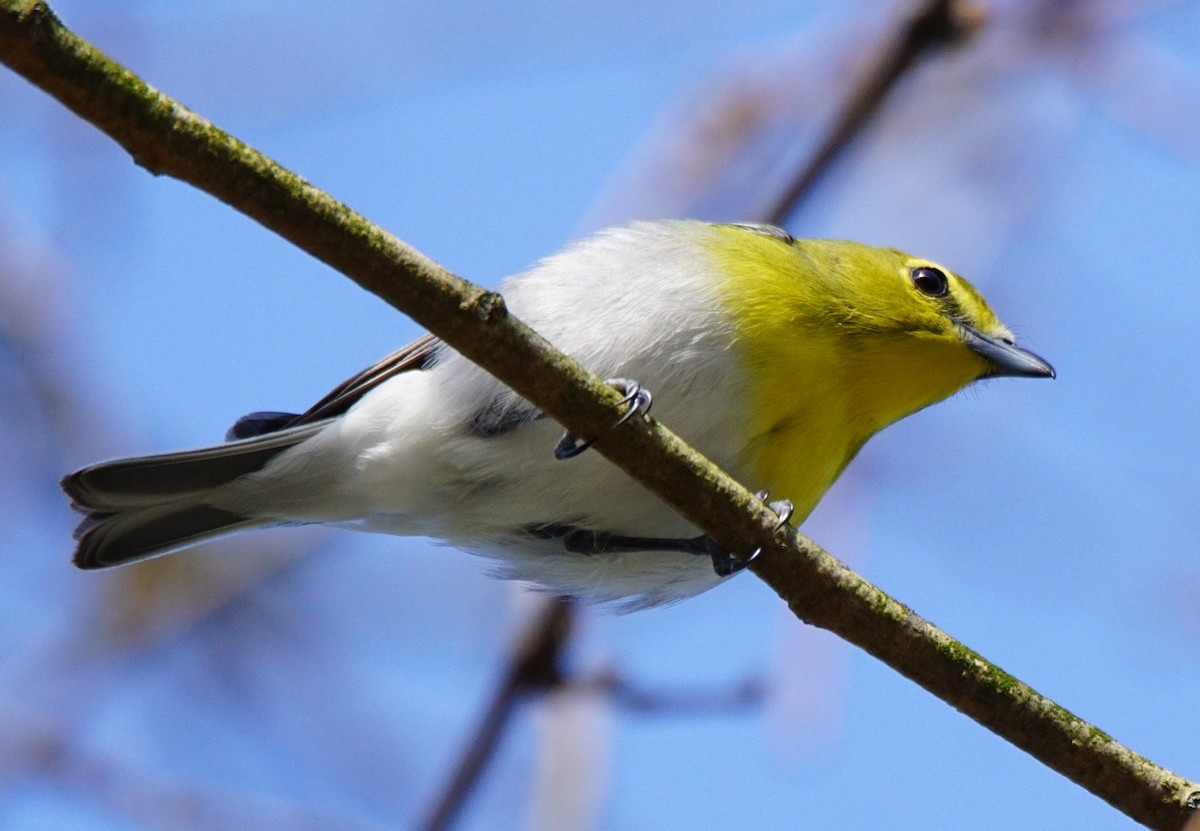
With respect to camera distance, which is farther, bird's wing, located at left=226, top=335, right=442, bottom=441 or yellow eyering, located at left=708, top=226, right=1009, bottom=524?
bird's wing, located at left=226, top=335, right=442, bottom=441

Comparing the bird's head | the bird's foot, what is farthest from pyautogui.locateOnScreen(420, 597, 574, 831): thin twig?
the bird's head

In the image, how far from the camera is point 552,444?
13.5ft

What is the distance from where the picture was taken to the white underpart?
4.05m

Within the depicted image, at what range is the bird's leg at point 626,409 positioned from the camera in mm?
2924

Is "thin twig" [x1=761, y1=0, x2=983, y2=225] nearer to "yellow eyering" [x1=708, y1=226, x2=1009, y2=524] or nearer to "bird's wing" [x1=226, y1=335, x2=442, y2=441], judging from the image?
"yellow eyering" [x1=708, y1=226, x2=1009, y2=524]

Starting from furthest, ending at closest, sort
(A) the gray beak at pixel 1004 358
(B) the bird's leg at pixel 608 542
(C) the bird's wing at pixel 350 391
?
1. (A) the gray beak at pixel 1004 358
2. (C) the bird's wing at pixel 350 391
3. (B) the bird's leg at pixel 608 542

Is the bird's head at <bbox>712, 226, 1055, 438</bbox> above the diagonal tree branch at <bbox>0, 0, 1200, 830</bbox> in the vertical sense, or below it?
above

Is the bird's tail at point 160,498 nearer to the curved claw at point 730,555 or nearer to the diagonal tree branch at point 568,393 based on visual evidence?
the curved claw at point 730,555

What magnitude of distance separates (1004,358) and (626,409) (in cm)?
254

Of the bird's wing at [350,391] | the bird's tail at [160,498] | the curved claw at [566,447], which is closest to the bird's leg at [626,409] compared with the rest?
the curved claw at [566,447]

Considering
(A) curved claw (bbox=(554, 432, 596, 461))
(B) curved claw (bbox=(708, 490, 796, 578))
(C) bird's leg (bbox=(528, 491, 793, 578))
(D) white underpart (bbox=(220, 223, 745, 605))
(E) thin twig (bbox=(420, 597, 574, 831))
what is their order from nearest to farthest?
1. (E) thin twig (bbox=(420, 597, 574, 831))
2. (B) curved claw (bbox=(708, 490, 796, 578))
3. (A) curved claw (bbox=(554, 432, 596, 461))
4. (D) white underpart (bbox=(220, 223, 745, 605))
5. (C) bird's leg (bbox=(528, 491, 793, 578))

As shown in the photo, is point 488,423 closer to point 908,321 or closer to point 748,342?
point 748,342

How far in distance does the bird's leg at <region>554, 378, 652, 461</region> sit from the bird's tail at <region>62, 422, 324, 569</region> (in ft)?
3.28

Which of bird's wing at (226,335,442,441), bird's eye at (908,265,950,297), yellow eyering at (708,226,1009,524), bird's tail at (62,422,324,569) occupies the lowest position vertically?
bird's tail at (62,422,324,569)
